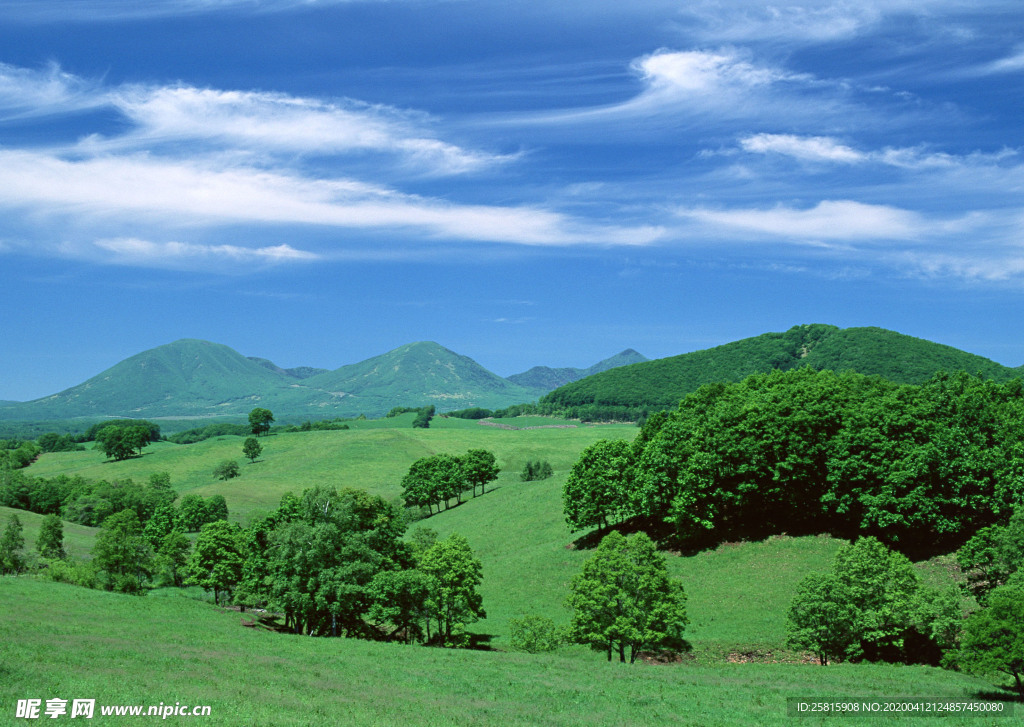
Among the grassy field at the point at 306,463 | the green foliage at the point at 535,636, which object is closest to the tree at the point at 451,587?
the green foliage at the point at 535,636

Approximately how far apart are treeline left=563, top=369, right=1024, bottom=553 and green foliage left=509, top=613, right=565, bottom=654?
23517 millimetres

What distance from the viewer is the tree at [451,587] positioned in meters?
48.6

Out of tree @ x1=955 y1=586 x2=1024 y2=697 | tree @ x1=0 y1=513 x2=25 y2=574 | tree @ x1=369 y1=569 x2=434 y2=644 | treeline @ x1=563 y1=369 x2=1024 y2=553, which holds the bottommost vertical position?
tree @ x1=0 y1=513 x2=25 y2=574

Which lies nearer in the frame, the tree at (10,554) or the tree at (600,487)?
the tree at (600,487)

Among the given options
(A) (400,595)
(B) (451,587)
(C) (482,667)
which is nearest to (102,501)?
(A) (400,595)

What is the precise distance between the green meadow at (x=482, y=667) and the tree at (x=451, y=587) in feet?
14.2

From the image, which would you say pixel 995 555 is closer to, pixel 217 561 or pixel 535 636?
pixel 535 636

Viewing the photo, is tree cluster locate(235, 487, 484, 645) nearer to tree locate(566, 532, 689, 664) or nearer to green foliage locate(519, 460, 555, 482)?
tree locate(566, 532, 689, 664)

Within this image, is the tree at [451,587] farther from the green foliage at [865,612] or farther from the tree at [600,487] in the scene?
the tree at [600,487]

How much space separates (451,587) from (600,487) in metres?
28.7

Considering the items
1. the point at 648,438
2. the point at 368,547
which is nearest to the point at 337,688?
the point at 368,547

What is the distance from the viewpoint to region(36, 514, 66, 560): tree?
3125 inches

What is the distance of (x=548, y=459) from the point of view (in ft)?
529

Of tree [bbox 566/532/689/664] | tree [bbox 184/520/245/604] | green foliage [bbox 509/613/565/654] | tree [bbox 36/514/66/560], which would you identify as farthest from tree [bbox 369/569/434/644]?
tree [bbox 36/514/66/560]
